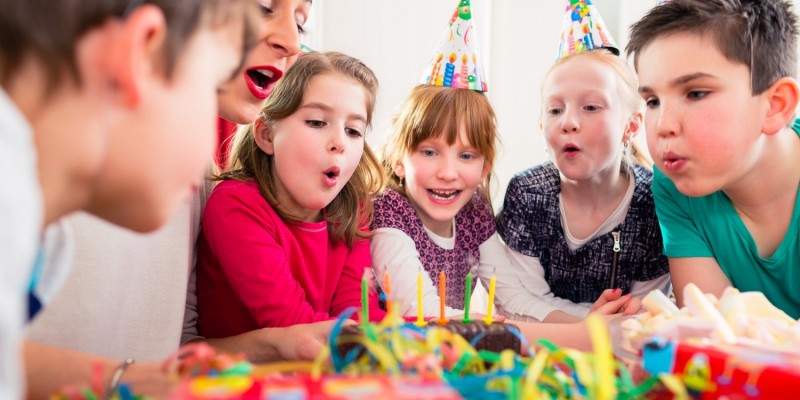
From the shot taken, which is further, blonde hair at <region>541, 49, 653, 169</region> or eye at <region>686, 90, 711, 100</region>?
blonde hair at <region>541, 49, 653, 169</region>

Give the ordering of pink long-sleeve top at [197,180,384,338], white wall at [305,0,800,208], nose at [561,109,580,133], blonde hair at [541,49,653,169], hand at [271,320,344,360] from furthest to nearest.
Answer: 1. white wall at [305,0,800,208]
2. blonde hair at [541,49,653,169]
3. nose at [561,109,580,133]
4. pink long-sleeve top at [197,180,384,338]
5. hand at [271,320,344,360]

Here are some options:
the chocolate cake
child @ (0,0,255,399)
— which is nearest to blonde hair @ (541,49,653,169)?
the chocolate cake

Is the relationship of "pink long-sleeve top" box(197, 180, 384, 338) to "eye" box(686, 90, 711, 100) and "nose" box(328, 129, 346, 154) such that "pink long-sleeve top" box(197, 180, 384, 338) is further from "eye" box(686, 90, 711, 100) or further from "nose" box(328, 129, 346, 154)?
"eye" box(686, 90, 711, 100)

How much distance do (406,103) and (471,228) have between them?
1.19ft

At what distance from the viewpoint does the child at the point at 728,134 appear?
1.23 meters

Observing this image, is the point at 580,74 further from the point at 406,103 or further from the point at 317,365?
the point at 317,365

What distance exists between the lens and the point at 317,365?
1.62 ft

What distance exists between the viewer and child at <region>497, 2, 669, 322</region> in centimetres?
164

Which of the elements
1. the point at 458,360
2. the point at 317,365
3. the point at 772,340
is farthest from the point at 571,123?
the point at 317,365

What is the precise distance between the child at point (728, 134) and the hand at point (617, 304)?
0.12 metres

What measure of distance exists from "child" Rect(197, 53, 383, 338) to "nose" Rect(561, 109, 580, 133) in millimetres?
465

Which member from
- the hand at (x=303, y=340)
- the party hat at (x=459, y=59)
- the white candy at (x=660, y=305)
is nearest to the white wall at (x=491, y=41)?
the party hat at (x=459, y=59)

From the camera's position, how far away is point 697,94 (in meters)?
1.24

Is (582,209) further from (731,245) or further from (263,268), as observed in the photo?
(263,268)
